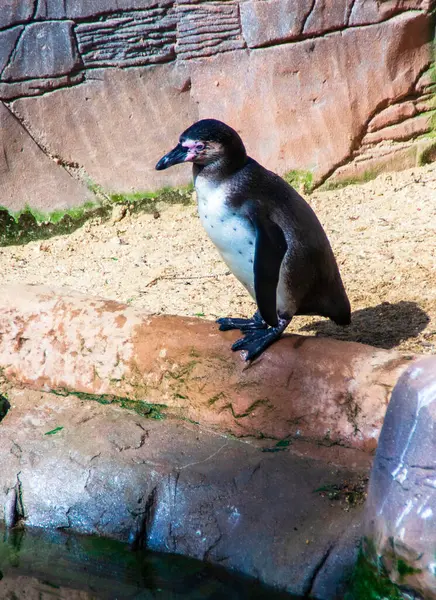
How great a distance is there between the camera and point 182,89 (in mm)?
5270

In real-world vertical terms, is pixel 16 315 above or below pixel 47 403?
above

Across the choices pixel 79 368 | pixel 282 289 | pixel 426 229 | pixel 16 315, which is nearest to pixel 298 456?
pixel 282 289

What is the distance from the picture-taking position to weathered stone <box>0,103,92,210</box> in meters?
5.21

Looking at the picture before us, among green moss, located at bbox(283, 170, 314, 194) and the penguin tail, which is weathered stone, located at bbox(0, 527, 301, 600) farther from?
green moss, located at bbox(283, 170, 314, 194)

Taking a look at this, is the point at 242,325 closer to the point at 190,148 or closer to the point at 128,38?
the point at 190,148

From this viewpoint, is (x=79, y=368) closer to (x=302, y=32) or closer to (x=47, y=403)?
(x=47, y=403)

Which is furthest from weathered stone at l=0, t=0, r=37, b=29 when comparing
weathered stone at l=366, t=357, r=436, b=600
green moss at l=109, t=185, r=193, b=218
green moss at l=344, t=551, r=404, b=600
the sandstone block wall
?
green moss at l=344, t=551, r=404, b=600

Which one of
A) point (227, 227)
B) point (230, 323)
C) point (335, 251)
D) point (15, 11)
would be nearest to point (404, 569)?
point (230, 323)

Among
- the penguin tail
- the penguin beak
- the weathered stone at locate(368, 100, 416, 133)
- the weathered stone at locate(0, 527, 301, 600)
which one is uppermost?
the penguin beak

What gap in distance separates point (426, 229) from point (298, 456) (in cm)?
222

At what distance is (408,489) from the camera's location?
2.06 meters

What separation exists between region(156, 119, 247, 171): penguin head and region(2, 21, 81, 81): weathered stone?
82.3 inches

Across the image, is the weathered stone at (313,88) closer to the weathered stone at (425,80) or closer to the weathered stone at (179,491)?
the weathered stone at (425,80)

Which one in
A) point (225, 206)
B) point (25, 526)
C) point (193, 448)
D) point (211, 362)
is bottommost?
→ point (25, 526)
